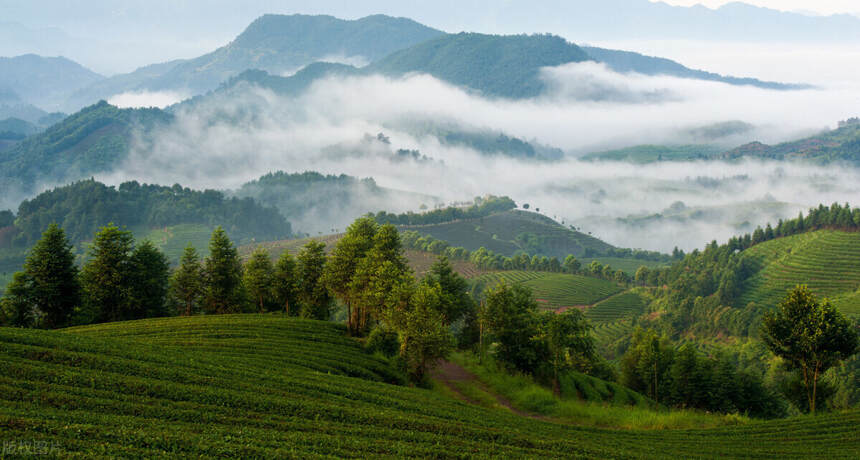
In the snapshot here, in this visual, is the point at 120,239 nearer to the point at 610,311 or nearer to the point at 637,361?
the point at 637,361

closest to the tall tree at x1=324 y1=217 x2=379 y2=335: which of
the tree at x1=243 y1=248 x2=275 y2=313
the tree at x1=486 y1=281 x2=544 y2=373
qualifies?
the tree at x1=243 y1=248 x2=275 y2=313

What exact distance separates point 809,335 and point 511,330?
30022 mm

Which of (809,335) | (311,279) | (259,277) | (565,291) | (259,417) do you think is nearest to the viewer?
(259,417)

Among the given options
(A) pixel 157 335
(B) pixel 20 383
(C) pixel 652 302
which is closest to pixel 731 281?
(C) pixel 652 302

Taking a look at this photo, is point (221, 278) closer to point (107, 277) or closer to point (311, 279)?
point (107, 277)

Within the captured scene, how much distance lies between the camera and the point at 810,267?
162 meters

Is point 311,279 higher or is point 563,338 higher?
point 311,279

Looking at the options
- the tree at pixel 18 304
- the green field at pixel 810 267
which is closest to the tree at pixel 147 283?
the tree at pixel 18 304

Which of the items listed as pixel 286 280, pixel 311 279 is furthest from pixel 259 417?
pixel 286 280

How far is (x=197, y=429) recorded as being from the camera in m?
21.2

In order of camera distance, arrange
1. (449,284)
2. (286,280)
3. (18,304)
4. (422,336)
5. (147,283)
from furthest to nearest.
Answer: (286,280)
(449,284)
(147,283)
(18,304)
(422,336)

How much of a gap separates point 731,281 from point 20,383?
638 ft

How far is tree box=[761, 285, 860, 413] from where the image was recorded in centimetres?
4762

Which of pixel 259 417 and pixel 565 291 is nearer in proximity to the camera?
pixel 259 417
